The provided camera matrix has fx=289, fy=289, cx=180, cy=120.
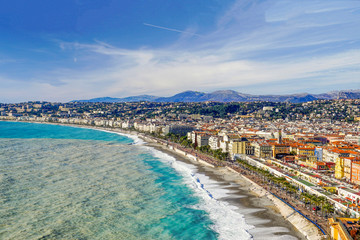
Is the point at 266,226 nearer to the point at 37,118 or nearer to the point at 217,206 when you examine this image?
the point at 217,206

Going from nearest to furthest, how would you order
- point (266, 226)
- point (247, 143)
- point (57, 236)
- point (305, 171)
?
point (57, 236), point (266, 226), point (305, 171), point (247, 143)

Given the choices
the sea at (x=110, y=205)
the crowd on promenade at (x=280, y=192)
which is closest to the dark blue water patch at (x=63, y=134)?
the crowd on promenade at (x=280, y=192)

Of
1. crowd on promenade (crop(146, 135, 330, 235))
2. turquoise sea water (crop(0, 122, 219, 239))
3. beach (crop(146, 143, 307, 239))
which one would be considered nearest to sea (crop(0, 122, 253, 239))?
turquoise sea water (crop(0, 122, 219, 239))

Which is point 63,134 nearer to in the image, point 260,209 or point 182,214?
point 182,214

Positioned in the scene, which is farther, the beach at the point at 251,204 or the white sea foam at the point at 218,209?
the white sea foam at the point at 218,209

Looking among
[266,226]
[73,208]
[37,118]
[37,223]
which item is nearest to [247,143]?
[266,226]

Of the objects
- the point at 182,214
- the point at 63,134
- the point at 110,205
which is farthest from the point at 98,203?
the point at 63,134

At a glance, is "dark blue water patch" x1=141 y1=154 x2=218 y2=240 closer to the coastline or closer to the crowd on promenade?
the coastline

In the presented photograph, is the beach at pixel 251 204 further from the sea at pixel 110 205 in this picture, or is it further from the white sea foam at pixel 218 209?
the sea at pixel 110 205
